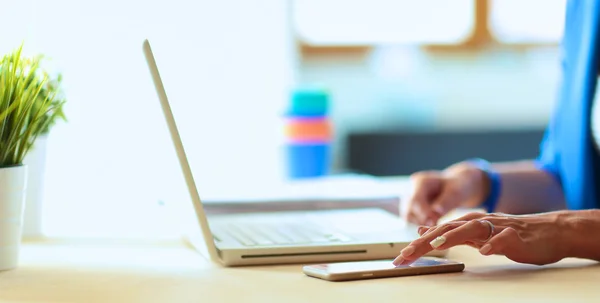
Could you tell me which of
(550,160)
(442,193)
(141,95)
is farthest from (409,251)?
(141,95)

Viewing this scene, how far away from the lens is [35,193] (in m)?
1.23

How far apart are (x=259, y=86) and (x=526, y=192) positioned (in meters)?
1.23

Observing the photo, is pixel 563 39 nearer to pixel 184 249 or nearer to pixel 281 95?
pixel 184 249

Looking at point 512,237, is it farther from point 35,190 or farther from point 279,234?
point 35,190

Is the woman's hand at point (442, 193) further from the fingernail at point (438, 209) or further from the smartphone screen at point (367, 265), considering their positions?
the smartphone screen at point (367, 265)

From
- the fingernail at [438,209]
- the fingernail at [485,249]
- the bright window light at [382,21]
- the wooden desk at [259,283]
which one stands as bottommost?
the wooden desk at [259,283]

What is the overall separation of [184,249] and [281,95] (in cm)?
153

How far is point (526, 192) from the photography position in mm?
1483

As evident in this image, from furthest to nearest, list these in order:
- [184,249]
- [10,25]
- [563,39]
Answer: [10,25]
[563,39]
[184,249]

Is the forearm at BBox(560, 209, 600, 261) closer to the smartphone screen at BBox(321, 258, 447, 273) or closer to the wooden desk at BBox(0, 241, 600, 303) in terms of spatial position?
the wooden desk at BBox(0, 241, 600, 303)

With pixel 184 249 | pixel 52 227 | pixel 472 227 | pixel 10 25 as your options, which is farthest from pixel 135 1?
pixel 472 227

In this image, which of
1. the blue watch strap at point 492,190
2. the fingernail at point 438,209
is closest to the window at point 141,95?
the fingernail at point 438,209

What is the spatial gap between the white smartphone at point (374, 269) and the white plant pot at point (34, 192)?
511 millimetres

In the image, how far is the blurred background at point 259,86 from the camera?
1.58 metres
